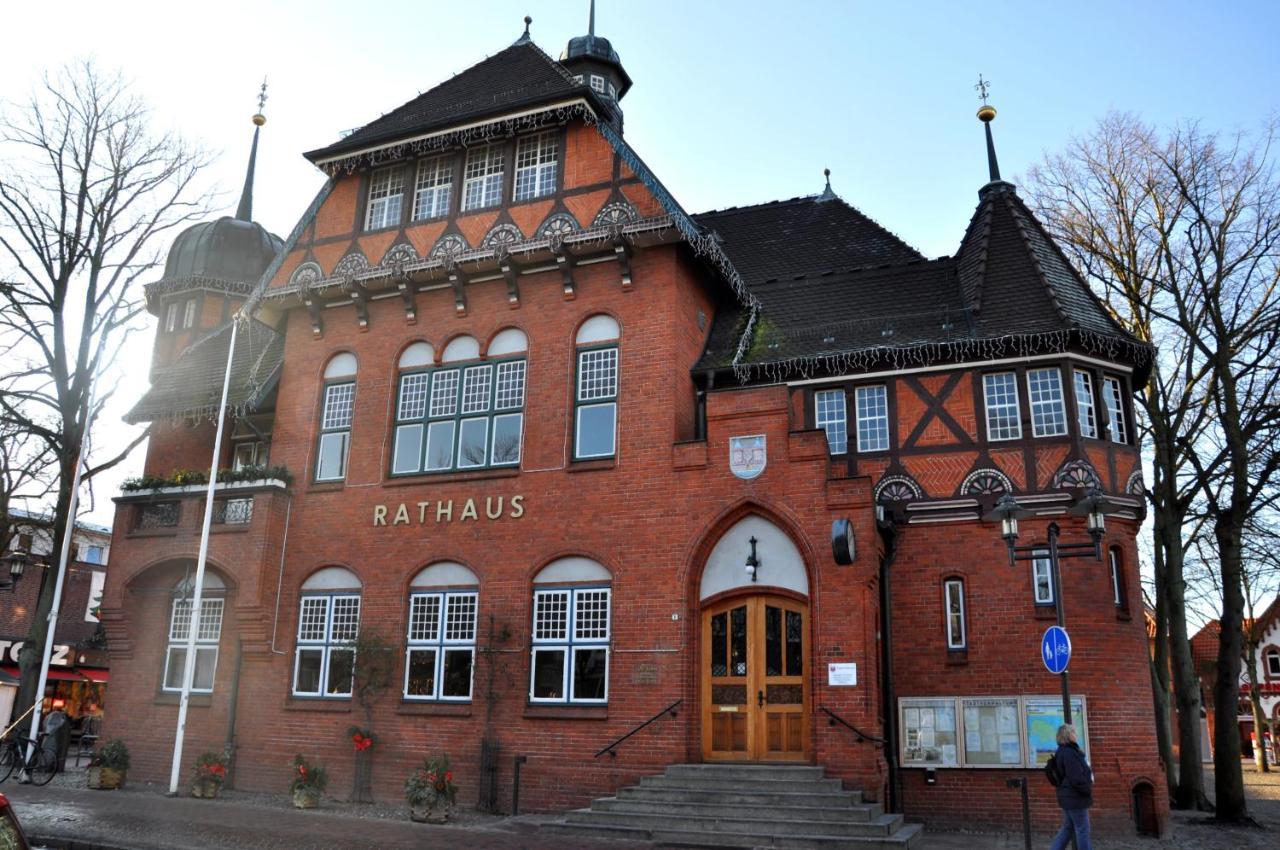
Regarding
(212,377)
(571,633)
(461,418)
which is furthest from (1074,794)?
(212,377)

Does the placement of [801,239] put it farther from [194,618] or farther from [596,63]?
[194,618]

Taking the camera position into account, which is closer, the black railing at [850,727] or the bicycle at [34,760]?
the black railing at [850,727]

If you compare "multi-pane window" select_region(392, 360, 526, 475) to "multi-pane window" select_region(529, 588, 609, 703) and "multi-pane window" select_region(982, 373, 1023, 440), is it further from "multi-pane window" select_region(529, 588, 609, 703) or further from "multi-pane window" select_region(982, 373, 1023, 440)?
"multi-pane window" select_region(982, 373, 1023, 440)

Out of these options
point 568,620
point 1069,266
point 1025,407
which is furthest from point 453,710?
point 1069,266

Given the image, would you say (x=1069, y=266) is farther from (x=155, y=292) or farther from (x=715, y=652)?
(x=155, y=292)

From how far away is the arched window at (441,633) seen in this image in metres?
18.0

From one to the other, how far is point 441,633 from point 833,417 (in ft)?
27.3

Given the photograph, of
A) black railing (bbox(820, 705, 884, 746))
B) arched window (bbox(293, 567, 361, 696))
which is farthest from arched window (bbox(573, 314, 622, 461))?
black railing (bbox(820, 705, 884, 746))

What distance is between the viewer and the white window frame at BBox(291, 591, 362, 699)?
61.7 ft

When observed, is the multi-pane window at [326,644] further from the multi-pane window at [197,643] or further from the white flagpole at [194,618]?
the multi-pane window at [197,643]

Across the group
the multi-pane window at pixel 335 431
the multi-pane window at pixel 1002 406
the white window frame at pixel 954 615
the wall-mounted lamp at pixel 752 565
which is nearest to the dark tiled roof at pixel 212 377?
the multi-pane window at pixel 335 431

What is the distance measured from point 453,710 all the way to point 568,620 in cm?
261

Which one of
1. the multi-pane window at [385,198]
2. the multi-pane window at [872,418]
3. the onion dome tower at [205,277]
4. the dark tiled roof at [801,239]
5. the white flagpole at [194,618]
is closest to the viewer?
the white flagpole at [194,618]

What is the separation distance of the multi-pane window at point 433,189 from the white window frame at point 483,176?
41 cm
